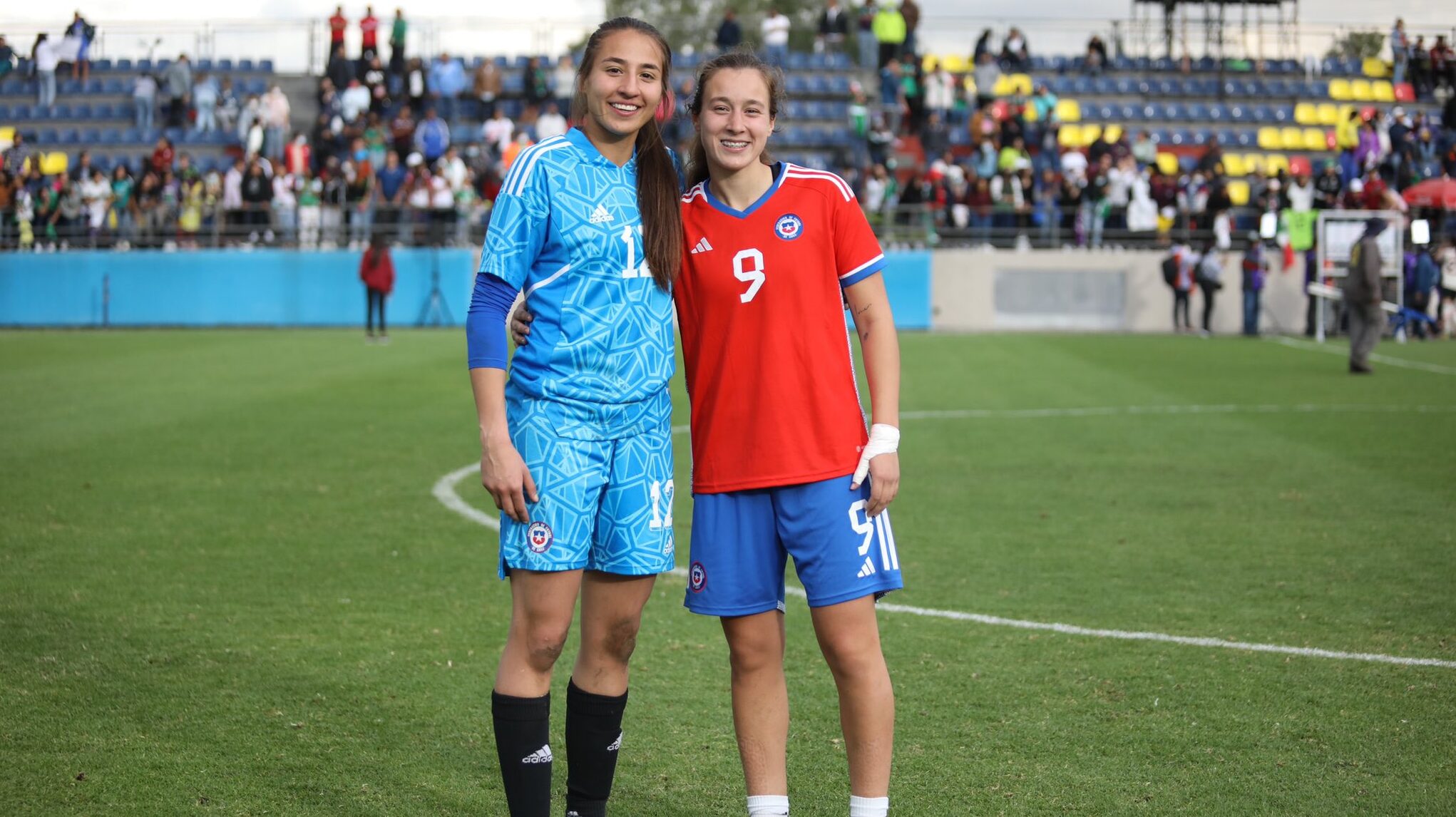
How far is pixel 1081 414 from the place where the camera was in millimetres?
13828

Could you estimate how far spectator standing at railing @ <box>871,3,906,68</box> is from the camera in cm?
3372

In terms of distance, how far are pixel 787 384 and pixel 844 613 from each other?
22.5 inches

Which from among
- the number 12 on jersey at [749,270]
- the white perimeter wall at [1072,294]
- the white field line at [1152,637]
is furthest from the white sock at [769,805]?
the white perimeter wall at [1072,294]

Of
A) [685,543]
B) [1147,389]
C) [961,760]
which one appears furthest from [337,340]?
[961,760]

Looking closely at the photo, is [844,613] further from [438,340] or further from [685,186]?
[438,340]

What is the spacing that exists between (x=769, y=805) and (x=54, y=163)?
33.6 m

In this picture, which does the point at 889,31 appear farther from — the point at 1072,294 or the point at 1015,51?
the point at 1072,294

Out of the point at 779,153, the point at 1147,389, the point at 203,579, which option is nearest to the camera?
the point at 203,579

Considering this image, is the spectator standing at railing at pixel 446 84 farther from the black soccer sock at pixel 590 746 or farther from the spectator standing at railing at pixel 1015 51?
the black soccer sock at pixel 590 746

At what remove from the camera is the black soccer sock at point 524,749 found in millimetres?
3498

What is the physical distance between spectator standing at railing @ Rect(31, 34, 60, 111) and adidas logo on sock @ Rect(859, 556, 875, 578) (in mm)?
35724

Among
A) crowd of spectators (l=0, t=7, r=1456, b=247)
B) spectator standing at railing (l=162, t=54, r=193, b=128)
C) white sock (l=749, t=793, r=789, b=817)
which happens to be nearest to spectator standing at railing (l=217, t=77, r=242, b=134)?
crowd of spectators (l=0, t=7, r=1456, b=247)

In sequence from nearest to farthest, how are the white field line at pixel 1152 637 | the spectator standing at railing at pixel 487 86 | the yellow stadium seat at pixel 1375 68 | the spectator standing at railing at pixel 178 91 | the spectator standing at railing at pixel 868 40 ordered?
1. the white field line at pixel 1152 637
2. the spectator standing at railing at pixel 487 86
3. the spectator standing at railing at pixel 178 91
4. the spectator standing at railing at pixel 868 40
5. the yellow stadium seat at pixel 1375 68

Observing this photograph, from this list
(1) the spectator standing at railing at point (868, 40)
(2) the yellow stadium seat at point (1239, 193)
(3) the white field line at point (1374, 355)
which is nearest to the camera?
(3) the white field line at point (1374, 355)
